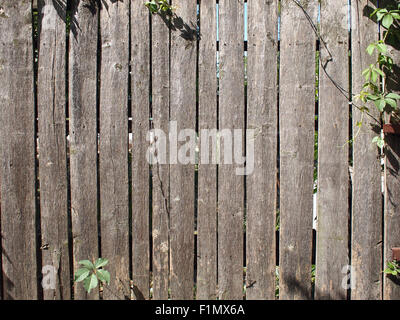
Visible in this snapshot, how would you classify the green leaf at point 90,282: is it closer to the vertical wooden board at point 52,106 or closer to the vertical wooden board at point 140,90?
the vertical wooden board at point 52,106

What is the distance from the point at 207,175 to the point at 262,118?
1.64 ft

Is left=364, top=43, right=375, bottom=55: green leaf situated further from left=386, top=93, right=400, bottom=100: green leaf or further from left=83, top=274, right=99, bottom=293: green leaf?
left=83, top=274, right=99, bottom=293: green leaf

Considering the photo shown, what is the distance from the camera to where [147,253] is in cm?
199

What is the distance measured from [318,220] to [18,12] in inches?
91.6

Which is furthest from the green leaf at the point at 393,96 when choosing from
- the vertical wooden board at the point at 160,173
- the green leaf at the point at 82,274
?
the green leaf at the point at 82,274

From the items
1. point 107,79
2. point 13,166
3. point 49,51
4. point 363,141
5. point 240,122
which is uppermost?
point 49,51

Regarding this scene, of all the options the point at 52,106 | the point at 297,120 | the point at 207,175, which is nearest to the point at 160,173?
the point at 207,175

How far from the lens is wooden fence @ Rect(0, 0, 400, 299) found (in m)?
1.94

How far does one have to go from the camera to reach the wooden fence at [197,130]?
1939 millimetres

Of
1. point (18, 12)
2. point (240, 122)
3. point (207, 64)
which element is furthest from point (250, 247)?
point (18, 12)

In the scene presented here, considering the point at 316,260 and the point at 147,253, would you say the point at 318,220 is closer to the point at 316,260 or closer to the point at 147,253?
the point at 316,260

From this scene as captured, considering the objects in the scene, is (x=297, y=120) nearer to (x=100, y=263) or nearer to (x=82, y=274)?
(x=100, y=263)

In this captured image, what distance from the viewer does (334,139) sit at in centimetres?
194

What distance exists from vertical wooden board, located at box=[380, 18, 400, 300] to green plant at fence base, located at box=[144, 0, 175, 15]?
1.35m
